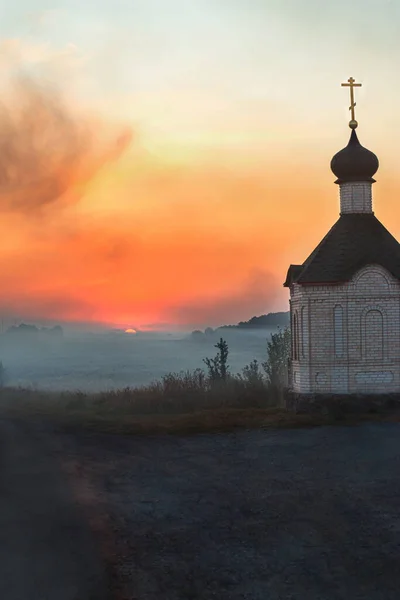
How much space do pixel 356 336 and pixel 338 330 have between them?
474 mm

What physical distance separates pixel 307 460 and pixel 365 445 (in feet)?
6.03

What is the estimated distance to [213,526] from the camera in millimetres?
10258

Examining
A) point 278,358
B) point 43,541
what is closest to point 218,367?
point 278,358

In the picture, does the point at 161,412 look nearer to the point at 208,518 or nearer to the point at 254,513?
the point at 254,513

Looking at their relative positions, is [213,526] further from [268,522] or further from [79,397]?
[79,397]

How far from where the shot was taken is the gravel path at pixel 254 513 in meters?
8.27

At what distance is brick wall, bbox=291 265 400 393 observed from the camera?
66.1 feet

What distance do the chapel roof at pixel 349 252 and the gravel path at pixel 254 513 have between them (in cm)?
474

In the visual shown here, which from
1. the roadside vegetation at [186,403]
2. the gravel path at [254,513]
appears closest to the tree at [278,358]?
the roadside vegetation at [186,403]

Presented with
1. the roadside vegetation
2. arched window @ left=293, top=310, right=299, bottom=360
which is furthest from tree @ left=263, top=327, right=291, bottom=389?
arched window @ left=293, top=310, right=299, bottom=360

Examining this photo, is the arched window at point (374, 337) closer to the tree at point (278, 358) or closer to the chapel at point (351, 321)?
the chapel at point (351, 321)

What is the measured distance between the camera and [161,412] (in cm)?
2314

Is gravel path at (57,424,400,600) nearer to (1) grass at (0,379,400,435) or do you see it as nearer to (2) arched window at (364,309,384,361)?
(1) grass at (0,379,400,435)

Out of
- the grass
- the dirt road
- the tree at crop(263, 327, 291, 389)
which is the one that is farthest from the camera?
the tree at crop(263, 327, 291, 389)
